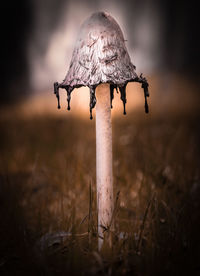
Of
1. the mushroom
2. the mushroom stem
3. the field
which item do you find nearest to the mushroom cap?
the mushroom

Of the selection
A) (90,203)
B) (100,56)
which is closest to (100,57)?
(100,56)

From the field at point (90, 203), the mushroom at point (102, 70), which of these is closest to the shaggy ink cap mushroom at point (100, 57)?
the mushroom at point (102, 70)

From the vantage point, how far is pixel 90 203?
1184 millimetres

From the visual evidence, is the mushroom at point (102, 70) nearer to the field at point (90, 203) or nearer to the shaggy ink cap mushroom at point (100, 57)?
the shaggy ink cap mushroom at point (100, 57)

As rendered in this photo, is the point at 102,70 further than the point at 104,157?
No

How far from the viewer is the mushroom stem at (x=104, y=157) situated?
1.18m

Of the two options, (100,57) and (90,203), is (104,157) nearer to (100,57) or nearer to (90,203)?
(90,203)

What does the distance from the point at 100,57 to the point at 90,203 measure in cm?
61

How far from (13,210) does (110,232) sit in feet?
2.15

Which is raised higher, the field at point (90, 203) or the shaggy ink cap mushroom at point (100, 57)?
the shaggy ink cap mushroom at point (100, 57)

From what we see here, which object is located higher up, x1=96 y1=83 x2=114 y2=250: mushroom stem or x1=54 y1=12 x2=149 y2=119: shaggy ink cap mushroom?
x1=54 y1=12 x2=149 y2=119: shaggy ink cap mushroom

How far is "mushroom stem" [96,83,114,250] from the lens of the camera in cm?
118

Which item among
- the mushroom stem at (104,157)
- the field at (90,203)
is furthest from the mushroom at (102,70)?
the field at (90,203)

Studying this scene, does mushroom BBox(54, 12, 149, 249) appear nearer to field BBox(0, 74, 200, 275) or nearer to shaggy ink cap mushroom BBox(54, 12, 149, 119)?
shaggy ink cap mushroom BBox(54, 12, 149, 119)
